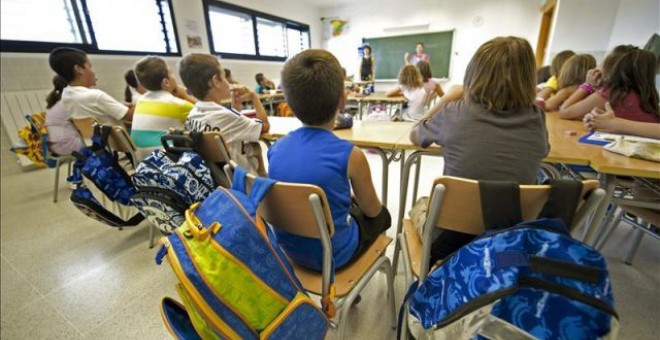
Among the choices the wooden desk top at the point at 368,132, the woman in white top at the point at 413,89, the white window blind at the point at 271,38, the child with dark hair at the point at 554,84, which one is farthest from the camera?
the white window blind at the point at 271,38

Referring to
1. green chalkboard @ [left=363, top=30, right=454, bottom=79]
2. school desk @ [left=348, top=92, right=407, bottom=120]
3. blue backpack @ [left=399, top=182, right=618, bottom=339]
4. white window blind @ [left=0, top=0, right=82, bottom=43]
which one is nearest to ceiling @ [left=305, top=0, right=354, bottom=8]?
green chalkboard @ [left=363, top=30, right=454, bottom=79]

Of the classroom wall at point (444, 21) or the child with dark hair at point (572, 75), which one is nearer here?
the child with dark hair at point (572, 75)

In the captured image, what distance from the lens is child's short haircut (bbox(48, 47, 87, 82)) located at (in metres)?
1.84

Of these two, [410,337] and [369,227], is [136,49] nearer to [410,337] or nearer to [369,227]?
[369,227]

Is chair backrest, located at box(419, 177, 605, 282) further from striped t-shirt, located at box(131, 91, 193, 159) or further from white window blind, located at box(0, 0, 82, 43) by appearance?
white window blind, located at box(0, 0, 82, 43)

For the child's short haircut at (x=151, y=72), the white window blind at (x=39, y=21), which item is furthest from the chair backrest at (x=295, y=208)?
the white window blind at (x=39, y=21)

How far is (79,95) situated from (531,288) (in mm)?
→ 2596

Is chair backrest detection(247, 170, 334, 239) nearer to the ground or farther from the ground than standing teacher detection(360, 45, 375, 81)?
nearer to the ground

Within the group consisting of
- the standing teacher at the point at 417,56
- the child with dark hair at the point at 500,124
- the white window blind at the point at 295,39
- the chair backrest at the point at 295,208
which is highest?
the white window blind at the point at 295,39

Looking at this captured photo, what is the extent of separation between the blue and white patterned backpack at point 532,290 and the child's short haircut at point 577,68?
2036 millimetres

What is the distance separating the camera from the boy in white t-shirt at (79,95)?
1.84 m

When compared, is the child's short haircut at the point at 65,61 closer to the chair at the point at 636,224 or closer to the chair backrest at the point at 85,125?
the chair backrest at the point at 85,125

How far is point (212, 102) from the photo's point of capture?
1.41 metres

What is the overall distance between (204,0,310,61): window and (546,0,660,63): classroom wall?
4.33m
